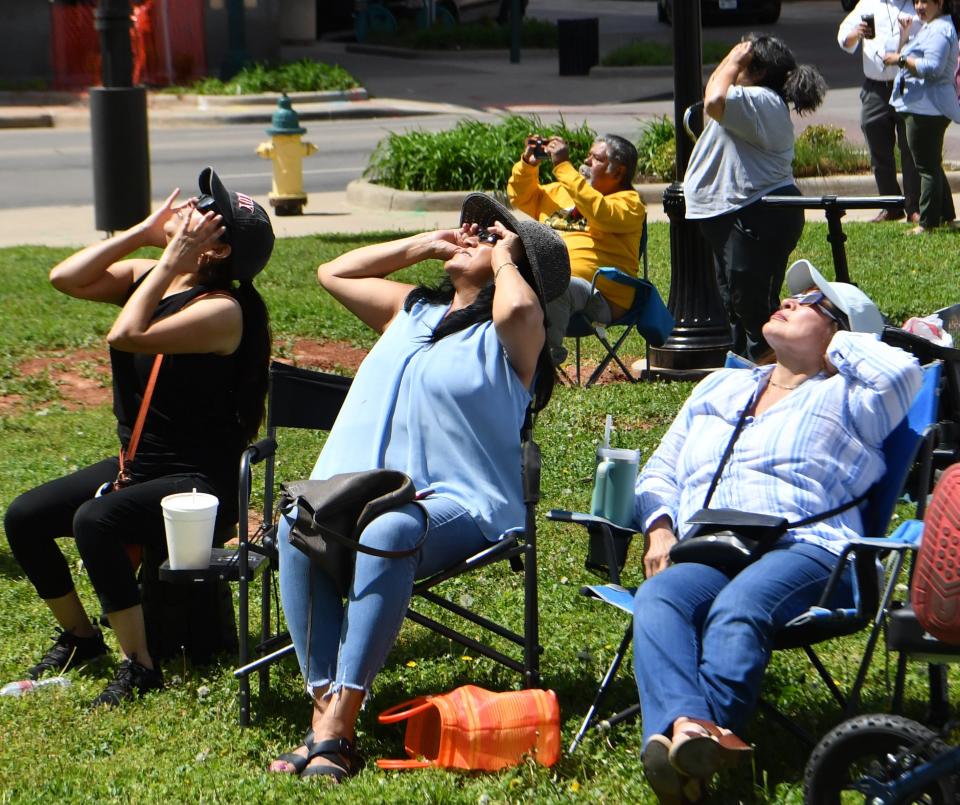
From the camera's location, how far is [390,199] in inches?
550

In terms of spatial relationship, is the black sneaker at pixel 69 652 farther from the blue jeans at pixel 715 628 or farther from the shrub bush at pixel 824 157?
the shrub bush at pixel 824 157

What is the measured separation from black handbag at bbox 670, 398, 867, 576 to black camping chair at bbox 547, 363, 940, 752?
0.40 ft

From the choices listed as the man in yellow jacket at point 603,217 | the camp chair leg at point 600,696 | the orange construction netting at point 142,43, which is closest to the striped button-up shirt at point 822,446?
the camp chair leg at point 600,696

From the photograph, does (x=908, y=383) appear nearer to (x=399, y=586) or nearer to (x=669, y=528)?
(x=669, y=528)

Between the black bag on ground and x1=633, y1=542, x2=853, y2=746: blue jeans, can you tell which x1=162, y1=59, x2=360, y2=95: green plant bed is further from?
x1=633, y1=542, x2=853, y2=746: blue jeans

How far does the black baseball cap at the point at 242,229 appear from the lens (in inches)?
190

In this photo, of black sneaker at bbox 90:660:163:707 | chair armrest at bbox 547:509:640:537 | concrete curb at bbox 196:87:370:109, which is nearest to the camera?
chair armrest at bbox 547:509:640:537

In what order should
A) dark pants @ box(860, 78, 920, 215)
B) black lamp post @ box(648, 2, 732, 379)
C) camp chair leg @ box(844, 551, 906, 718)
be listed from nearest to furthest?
camp chair leg @ box(844, 551, 906, 718)
black lamp post @ box(648, 2, 732, 379)
dark pants @ box(860, 78, 920, 215)

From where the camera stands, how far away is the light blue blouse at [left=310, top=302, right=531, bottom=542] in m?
4.44

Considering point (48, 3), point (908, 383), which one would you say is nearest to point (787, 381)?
point (908, 383)

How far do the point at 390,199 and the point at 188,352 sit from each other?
9374mm

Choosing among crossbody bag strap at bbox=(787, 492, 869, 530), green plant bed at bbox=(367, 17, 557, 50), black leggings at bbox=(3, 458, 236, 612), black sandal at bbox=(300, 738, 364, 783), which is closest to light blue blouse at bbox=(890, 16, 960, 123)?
crossbody bag strap at bbox=(787, 492, 869, 530)

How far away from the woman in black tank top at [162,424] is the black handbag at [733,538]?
5.15 feet

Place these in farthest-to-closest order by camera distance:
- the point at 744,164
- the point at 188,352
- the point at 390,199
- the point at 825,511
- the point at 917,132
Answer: the point at 390,199 → the point at 917,132 → the point at 744,164 → the point at 188,352 → the point at 825,511
